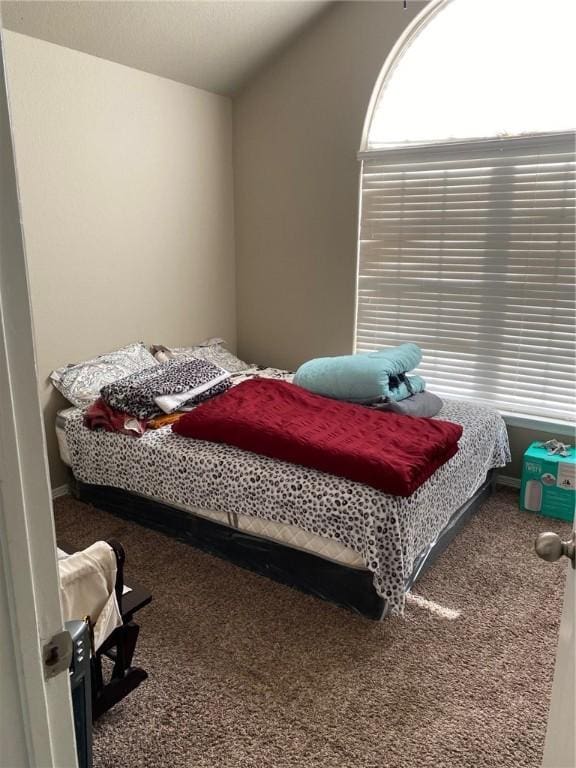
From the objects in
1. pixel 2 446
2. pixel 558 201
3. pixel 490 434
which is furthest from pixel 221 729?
pixel 558 201

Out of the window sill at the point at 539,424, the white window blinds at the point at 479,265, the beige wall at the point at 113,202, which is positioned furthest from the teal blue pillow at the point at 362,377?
the beige wall at the point at 113,202

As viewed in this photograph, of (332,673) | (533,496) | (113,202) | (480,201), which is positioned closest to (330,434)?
(332,673)

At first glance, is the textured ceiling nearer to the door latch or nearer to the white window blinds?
the white window blinds

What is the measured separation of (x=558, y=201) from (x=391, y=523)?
2.02 m

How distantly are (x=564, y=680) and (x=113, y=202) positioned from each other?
310 centimetres

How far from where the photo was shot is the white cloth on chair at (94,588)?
1.37 metres

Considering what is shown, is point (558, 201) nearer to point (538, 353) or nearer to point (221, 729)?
point (538, 353)

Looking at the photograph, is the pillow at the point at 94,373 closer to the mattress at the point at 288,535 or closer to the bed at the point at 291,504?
the bed at the point at 291,504

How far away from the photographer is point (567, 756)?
0.90 meters

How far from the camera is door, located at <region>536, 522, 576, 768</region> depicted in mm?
896

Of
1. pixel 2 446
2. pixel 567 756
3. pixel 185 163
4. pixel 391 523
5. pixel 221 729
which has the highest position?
pixel 185 163

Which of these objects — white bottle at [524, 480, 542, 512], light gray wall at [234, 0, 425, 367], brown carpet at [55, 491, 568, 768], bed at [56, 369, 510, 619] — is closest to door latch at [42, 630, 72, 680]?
brown carpet at [55, 491, 568, 768]

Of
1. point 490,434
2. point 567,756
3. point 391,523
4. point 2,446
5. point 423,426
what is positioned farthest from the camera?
Result: point 490,434

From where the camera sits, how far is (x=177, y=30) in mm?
2998
